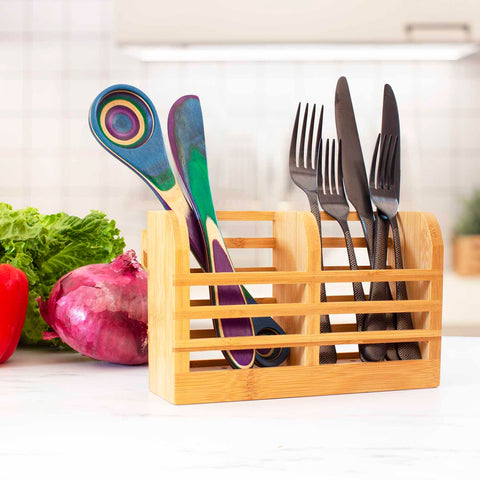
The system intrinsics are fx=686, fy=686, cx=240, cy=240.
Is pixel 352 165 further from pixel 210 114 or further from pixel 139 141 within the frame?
pixel 210 114

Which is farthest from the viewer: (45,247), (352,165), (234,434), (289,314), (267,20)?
(267,20)

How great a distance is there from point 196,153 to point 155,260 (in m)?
0.12

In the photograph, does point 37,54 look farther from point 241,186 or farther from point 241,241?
point 241,241

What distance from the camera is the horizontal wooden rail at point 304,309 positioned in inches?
25.8

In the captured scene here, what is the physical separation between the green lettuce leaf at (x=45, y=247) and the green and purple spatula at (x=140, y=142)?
0.31 metres

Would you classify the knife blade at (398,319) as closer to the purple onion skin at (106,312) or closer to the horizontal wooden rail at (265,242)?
the horizontal wooden rail at (265,242)

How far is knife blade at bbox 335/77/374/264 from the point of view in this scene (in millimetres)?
776

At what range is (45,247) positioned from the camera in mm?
968

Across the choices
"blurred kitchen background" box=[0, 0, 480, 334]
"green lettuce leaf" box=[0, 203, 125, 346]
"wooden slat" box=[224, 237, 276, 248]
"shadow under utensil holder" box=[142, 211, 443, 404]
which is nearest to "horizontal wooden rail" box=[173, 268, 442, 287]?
"shadow under utensil holder" box=[142, 211, 443, 404]

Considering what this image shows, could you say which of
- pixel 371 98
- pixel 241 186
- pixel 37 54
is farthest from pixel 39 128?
pixel 371 98

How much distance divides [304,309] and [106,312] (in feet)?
0.90

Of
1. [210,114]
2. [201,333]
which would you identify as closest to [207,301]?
[201,333]

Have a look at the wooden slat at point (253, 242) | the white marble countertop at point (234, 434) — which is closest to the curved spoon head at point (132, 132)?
the wooden slat at point (253, 242)

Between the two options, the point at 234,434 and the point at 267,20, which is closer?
the point at 234,434
